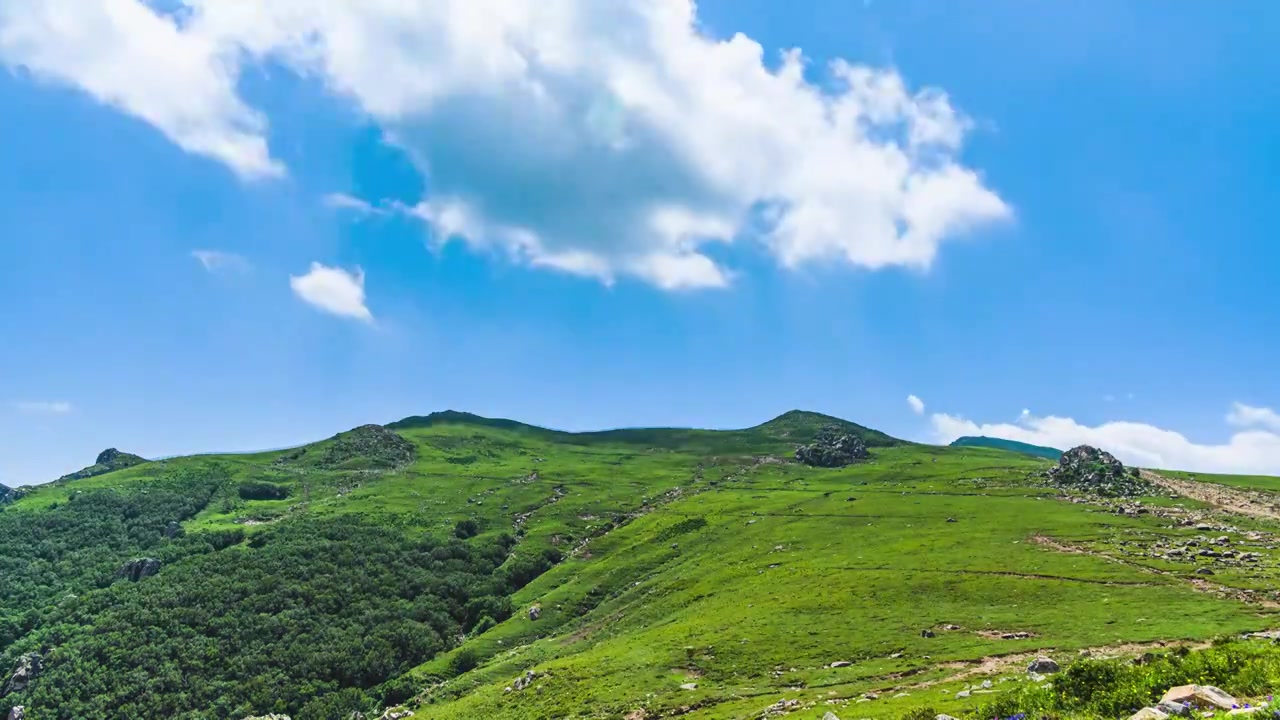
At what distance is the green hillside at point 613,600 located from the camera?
5706cm

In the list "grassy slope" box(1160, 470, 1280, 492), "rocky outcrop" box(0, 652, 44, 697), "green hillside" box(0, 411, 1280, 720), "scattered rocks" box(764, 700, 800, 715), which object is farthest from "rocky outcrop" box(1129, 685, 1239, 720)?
"grassy slope" box(1160, 470, 1280, 492)

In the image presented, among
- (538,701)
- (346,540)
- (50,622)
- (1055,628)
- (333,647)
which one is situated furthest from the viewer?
(346,540)

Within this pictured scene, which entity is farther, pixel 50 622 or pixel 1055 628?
pixel 50 622

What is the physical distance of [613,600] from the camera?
109875 mm

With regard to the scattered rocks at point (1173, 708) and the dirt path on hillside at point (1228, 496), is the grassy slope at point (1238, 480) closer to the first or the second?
the dirt path on hillside at point (1228, 496)

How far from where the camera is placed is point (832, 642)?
64.9m

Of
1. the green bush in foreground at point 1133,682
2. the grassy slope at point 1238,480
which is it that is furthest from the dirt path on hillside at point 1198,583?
the grassy slope at point 1238,480

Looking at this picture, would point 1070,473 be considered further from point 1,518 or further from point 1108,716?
point 1,518

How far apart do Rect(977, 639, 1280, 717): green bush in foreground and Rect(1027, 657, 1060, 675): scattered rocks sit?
19.7m

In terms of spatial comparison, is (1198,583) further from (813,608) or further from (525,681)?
(525,681)

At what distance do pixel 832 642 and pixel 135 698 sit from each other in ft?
348

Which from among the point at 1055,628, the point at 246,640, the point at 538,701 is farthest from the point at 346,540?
the point at 1055,628

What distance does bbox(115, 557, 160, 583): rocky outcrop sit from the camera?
132 m

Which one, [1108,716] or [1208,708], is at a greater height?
[1208,708]
